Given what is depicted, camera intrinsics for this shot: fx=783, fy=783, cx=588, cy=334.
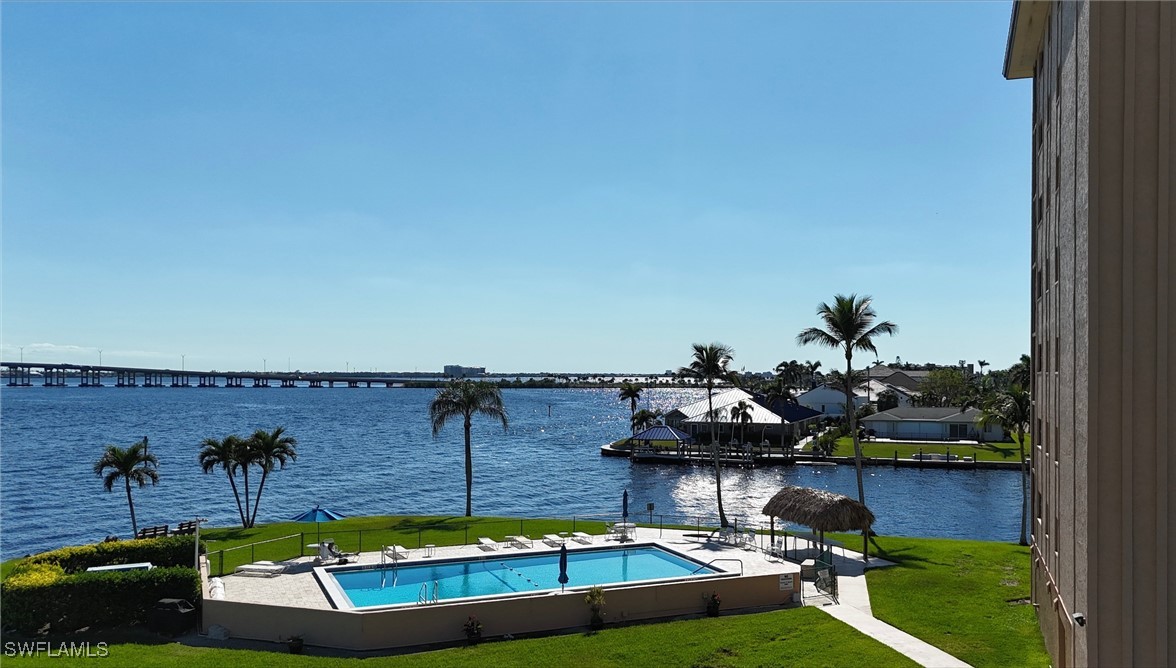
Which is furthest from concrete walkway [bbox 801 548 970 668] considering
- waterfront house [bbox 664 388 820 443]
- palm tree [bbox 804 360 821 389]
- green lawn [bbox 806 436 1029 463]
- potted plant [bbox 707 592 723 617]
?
palm tree [bbox 804 360 821 389]

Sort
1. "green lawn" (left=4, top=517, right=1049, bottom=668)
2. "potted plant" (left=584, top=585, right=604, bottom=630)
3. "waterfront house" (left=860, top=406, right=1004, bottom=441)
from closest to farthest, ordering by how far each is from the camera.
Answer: "green lawn" (left=4, top=517, right=1049, bottom=668) → "potted plant" (left=584, top=585, right=604, bottom=630) → "waterfront house" (left=860, top=406, right=1004, bottom=441)

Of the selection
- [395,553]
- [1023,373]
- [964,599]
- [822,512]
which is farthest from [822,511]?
[1023,373]

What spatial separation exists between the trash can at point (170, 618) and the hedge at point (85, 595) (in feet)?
0.89

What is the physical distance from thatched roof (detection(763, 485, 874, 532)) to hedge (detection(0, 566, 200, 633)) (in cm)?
1996

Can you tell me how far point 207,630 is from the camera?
20.5 meters

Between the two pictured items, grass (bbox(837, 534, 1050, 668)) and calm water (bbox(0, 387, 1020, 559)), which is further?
calm water (bbox(0, 387, 1020, 559))

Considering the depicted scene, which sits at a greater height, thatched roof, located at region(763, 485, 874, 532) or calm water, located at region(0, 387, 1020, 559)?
thatched roof, located at region(763, 485, 874, 532)

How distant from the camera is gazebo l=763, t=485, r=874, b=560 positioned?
92.7 feet

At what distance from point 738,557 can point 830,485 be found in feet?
136

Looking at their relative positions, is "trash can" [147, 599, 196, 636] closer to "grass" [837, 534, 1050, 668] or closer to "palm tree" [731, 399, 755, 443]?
"grass" [837, 534, 1050, 668]

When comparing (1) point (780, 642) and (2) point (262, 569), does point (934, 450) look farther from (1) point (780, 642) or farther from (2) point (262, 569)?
(2) point (262, 569)

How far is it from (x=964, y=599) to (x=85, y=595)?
80.1ft

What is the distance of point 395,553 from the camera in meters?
27.2
